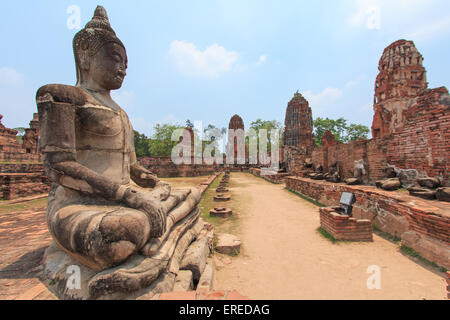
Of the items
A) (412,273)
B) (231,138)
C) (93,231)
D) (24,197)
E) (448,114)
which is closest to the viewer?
(93,231)

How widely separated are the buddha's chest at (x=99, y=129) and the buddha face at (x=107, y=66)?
0.35m

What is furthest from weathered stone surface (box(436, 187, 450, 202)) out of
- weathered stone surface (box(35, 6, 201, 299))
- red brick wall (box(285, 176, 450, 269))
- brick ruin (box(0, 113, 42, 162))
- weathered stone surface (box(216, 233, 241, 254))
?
brick ruin (box(0, 113, 42, 162))

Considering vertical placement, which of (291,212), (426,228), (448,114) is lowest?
(291,212)

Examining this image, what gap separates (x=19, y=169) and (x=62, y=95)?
504 inches

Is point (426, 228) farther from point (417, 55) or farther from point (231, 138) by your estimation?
point (231, 138)

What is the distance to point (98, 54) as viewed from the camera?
2186 mm

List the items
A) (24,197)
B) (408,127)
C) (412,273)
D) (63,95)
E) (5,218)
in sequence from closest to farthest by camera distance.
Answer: (63,95) → (412,273) → (5,218) → (408,127) → (24,197)

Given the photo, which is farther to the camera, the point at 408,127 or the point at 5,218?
the point at 408,127

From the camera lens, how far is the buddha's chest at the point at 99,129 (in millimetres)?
2010

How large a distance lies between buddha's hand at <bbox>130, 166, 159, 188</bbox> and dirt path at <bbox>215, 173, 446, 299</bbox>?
4.49 ft

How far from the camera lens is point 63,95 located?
1859 millimetres

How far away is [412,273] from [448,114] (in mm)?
3906

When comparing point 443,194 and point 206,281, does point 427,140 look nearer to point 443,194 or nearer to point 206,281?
point 443,194

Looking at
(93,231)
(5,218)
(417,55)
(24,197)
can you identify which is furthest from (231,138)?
(93,231)
